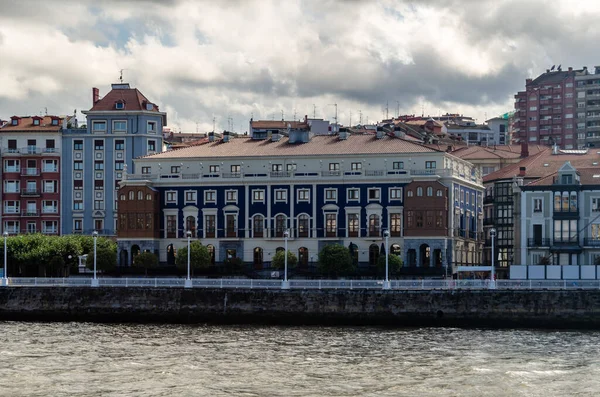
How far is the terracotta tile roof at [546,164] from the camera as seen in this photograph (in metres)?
120

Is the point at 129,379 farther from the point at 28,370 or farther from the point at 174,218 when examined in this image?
the point at 174,218

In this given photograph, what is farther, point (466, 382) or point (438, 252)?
point (438, 252)

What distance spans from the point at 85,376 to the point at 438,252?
5873 cm

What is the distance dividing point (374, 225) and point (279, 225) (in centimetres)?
908

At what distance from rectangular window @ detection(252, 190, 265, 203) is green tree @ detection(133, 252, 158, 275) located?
10896 millimetres

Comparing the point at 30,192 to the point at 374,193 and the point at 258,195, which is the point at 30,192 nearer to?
the point at 258,195

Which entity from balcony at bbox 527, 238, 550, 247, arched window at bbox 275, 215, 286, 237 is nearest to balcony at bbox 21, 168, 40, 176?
arched window at bbox 275, 215, 286, 237

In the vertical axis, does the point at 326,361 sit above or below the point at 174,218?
below

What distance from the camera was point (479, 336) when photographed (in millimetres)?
83312

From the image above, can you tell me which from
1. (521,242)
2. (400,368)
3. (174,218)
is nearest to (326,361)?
(400,368)

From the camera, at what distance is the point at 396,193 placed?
393 ft

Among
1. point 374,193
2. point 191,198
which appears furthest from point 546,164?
point 191,198

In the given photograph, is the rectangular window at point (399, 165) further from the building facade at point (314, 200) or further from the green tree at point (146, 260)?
the green tree at point (146, 260)

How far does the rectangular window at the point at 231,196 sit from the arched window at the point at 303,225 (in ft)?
21.6
